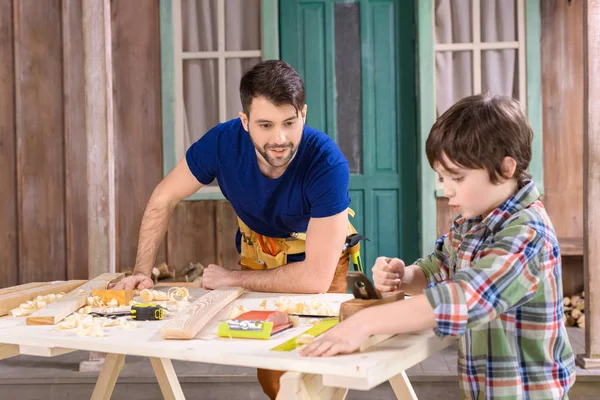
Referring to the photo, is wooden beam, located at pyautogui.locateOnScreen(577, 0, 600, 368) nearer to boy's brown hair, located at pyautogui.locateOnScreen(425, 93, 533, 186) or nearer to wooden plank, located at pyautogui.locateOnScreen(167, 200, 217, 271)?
boy's brown hair, located at pyautogui.locateOnScreen(425, 93, 533, 186)

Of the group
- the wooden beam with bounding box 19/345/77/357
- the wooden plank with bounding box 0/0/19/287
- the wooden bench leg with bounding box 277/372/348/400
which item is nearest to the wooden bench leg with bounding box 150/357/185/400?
the wooden beam with bounding box 19/345/77/357

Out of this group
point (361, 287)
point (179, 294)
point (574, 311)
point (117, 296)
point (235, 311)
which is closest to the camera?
point (361, 287)

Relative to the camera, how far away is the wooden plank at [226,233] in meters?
5.44

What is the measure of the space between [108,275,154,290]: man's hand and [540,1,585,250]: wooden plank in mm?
3648

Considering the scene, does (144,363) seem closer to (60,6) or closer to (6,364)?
(6,364)

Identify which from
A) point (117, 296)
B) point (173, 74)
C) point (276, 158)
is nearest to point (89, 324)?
point (117, 296)

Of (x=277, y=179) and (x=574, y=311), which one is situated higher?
(x=277, y=179)

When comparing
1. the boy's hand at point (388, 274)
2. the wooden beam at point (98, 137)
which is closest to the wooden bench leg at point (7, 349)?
the boy's hand at point (388, 274)

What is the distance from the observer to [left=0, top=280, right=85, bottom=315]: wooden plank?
7.17ft

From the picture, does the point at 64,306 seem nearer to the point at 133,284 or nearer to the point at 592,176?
the point at 133,284

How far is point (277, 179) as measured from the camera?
274cm

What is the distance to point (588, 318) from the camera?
3990 millimetres

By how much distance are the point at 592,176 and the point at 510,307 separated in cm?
272

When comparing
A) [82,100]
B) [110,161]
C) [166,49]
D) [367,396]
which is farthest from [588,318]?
[82,100]
